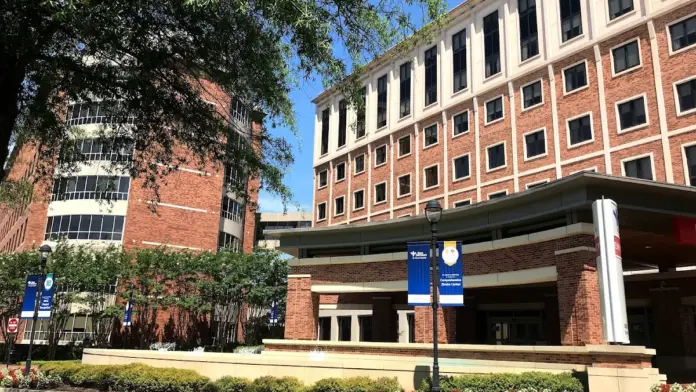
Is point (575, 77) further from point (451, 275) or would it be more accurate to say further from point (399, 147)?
point (451, 275)

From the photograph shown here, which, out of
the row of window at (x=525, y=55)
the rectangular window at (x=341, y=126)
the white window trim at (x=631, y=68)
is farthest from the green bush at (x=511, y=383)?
the rectangular window at (x=341, y=126)

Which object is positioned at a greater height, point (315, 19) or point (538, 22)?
point (538, 22)

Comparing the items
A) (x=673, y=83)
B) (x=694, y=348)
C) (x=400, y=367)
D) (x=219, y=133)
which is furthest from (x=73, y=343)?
(x=673, y=83)

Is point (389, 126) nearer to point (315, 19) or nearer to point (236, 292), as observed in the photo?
point (236, 292)

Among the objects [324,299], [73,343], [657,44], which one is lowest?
[73,343]

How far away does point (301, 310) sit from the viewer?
25.4 meters

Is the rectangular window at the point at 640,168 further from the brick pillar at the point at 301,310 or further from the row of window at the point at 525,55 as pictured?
the brick pillar at the point at 301,310

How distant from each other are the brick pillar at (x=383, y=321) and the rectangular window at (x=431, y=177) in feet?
47.3

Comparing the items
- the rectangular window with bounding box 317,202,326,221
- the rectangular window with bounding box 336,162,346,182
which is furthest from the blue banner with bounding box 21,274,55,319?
the rectangular window with bounding box 317,202,326,221

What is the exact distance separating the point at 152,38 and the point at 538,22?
34.1 metres

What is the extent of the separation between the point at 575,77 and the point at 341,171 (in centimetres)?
2566

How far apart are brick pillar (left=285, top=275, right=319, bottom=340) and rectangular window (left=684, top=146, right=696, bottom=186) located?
1963 cm

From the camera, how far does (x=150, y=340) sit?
136 feet

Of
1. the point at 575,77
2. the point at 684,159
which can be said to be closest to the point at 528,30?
the point at 575,77
